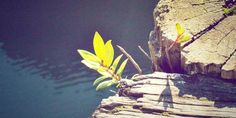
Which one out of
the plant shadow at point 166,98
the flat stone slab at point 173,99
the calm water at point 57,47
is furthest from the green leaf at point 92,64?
the calm water at point 57,47

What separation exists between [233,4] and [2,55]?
2588 centimetres

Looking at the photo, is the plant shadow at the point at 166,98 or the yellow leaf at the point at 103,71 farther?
the yellow leaf at the point at 103,71

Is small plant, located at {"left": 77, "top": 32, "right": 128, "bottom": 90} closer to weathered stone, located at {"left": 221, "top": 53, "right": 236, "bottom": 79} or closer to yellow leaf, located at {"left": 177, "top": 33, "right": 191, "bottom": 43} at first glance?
yellow leaf, located at {"left": 177, "top": 33, "right": 191, "bottom": 43}

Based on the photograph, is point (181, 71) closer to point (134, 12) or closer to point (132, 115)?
point (132, 115)

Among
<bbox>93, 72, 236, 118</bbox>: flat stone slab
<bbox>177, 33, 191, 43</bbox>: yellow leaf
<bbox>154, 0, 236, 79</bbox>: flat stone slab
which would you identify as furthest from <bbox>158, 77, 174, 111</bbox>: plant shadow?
<bbox>177, 33, 191, 43</bbox>: yellow leaf

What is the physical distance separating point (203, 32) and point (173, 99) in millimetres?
649

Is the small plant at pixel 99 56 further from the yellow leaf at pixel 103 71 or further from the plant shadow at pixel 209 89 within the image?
the plant shadow at pixel 209 89

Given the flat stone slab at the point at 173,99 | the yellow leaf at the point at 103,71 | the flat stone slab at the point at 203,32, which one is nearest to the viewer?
the flat stone slab at the point at 173,99

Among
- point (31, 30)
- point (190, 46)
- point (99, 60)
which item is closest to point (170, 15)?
point (190, 46)

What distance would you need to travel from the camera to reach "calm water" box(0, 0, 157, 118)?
846 inches

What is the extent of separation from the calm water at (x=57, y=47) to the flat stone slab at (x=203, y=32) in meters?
17.6

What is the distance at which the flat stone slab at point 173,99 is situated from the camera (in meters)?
2.02

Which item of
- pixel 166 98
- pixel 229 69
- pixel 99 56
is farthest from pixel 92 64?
pixel 229 69

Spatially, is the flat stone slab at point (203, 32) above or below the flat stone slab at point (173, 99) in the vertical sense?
above
